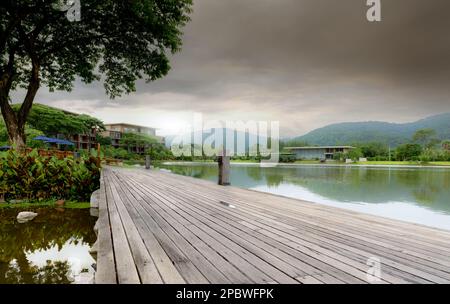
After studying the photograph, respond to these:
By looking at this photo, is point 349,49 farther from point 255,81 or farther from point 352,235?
point 255,81

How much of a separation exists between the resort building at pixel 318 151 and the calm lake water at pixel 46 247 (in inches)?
2995

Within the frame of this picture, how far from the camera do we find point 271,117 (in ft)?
330

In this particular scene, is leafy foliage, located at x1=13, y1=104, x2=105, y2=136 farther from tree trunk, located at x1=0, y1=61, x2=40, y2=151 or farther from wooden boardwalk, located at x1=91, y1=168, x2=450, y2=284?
wooden boardwalk, located at x1=91, y1=168, x2=450, y2=284

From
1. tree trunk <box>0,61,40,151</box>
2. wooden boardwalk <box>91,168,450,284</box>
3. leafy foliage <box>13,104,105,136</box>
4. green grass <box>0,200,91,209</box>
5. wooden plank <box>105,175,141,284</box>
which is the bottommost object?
green grass <box>0,200,91,209</box>

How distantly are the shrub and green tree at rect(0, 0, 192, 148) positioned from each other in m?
2.37

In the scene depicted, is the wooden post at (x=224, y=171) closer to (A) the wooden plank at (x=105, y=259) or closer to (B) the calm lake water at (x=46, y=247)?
(B) the calm lake water at (x=46, y=247)

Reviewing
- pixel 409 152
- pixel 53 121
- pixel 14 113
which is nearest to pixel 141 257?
pixel 14 113

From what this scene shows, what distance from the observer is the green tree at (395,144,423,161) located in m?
54.4

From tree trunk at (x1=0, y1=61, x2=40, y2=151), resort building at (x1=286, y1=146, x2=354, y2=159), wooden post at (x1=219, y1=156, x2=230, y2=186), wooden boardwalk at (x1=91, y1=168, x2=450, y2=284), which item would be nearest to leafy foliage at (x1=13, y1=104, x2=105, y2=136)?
tree trunk at (x1=0, y1=61, x2=40, y2=151)

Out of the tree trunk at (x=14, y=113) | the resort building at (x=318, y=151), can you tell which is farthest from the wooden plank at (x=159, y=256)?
the resort building at (x=318, y=151)

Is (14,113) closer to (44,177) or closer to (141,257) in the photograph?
(44,177)

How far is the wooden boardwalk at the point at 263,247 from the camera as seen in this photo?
1783 millimetres
